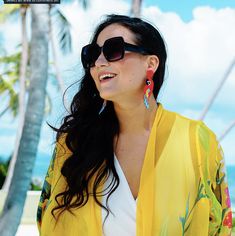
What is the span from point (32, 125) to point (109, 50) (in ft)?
26.2

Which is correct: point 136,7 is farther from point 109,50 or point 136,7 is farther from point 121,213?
point 121,213

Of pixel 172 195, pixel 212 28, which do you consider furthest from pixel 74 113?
pixel 212 28

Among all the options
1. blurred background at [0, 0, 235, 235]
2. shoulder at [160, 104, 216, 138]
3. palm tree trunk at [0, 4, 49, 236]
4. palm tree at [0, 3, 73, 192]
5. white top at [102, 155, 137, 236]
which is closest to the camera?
white top at [102, 155, 137, 236]

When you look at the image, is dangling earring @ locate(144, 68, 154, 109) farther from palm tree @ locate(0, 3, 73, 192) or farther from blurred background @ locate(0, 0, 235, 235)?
palm tree @ locate(0, 3, 73, 192)

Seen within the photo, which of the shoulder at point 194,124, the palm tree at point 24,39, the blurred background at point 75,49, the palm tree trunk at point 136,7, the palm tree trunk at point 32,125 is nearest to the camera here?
the shoulder at point 194,124

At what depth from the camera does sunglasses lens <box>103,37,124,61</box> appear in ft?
6.02

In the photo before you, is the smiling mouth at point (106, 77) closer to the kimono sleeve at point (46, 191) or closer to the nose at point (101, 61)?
the nose at point (101, 61)

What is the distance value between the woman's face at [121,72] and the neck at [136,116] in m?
0.04

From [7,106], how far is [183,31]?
860cm

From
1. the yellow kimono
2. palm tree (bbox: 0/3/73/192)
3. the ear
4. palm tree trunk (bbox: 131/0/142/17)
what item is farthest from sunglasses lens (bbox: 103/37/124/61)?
palm tree (bbox: 0/3/73/192)

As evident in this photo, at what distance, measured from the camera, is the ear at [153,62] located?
1.95 m

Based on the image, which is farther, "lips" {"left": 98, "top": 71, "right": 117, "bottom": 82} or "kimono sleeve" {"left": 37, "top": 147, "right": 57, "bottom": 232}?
"kimono sleeve" {"left": 37, "top": 147, "right": 57, "bottom": 232}

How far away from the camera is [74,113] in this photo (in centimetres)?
206

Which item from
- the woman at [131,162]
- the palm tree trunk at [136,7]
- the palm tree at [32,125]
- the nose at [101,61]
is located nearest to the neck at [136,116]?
the woman at [131,162]
